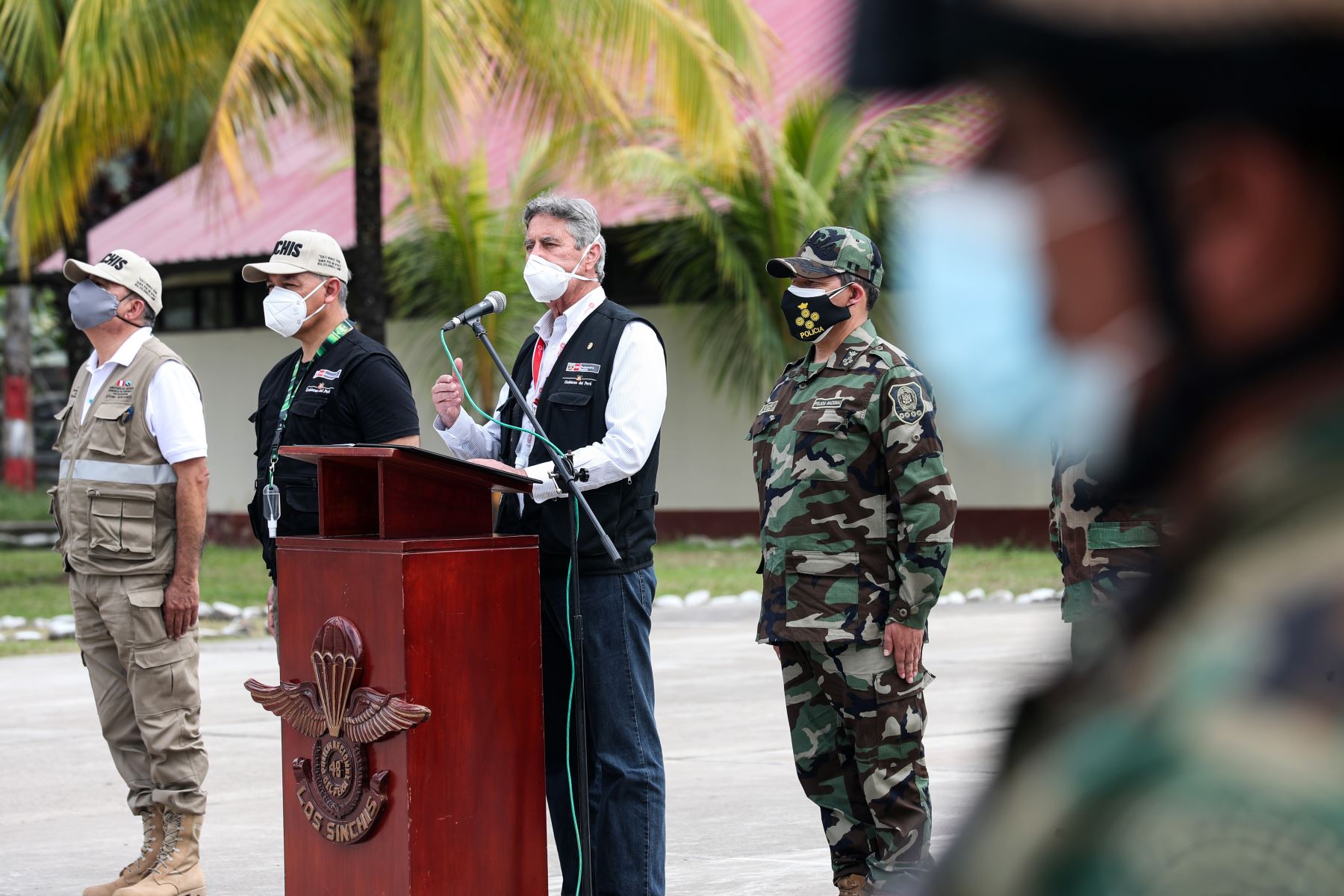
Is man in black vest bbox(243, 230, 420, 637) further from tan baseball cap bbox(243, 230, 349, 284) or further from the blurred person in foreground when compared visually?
the blurred person in foreground

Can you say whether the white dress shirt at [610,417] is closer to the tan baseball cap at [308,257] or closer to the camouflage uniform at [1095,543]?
the tan baseball cap at [308,257]

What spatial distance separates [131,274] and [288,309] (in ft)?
2.88

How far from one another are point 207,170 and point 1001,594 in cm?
716

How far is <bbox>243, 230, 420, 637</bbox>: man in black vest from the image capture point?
533 cm

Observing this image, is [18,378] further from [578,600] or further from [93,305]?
[578,600]

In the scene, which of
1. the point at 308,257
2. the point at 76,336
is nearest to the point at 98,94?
the point at 76,336

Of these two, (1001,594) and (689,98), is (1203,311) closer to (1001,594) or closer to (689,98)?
(689,98)

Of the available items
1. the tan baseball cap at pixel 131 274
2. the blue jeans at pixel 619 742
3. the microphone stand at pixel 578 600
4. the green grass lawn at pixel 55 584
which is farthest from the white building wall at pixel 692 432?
the microphone stand at pixel 578 600

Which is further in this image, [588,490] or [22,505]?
[22,505]

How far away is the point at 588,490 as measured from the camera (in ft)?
15.5

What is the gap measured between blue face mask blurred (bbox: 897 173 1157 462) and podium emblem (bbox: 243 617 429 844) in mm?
3347

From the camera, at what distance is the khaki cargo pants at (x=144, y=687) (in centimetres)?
576

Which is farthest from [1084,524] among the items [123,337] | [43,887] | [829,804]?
[43,887]

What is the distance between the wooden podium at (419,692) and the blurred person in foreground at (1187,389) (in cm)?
340
